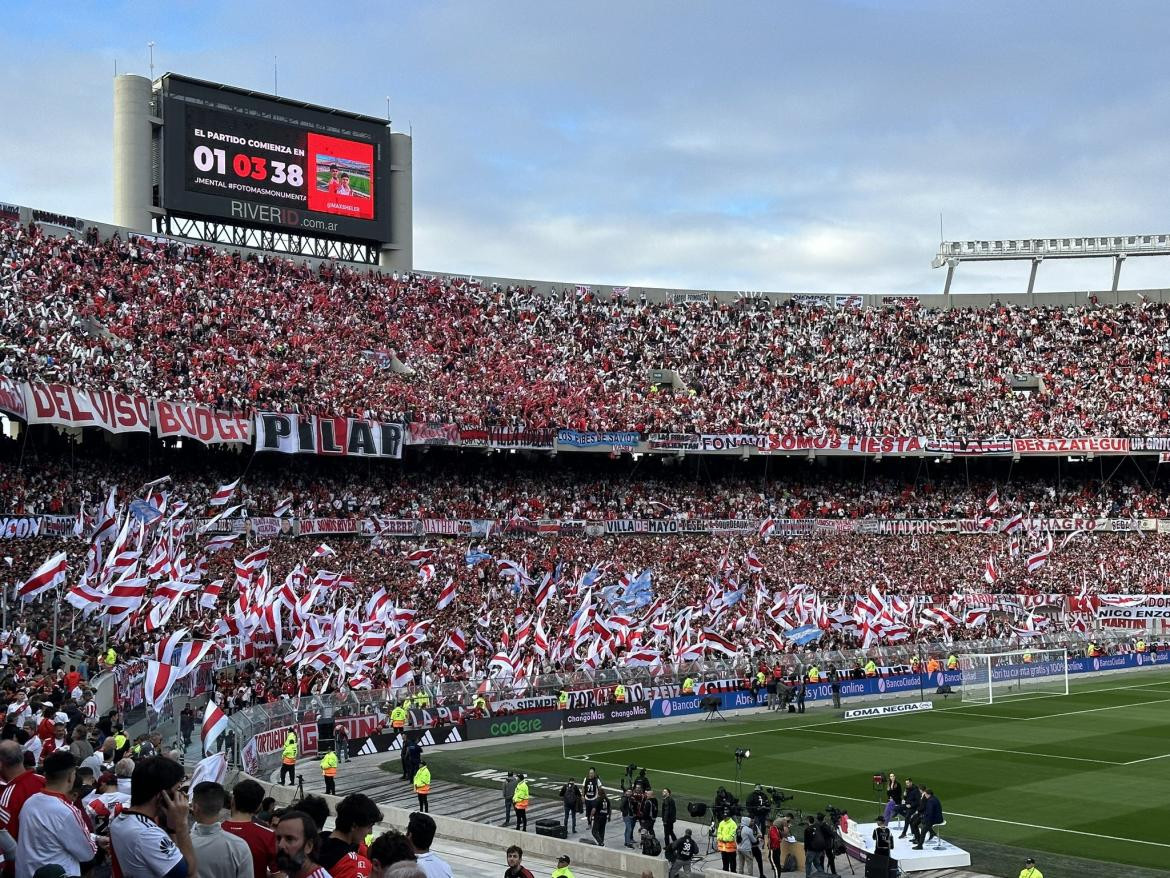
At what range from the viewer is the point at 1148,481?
75.2 meters

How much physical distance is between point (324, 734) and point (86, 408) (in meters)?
15.5

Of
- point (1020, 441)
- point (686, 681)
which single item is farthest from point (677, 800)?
point (1020, 441)

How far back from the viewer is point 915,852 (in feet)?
80.7

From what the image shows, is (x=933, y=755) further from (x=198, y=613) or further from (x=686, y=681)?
(x=198, y=613)

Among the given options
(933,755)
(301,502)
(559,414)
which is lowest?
(933,755)

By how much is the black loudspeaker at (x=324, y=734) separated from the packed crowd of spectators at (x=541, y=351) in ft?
54.7

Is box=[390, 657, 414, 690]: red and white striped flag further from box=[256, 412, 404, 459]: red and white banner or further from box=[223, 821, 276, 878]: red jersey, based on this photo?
box=[223, 821, 276, 878]: red jersey

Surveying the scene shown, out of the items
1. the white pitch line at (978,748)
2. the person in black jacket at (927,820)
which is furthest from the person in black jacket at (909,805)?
the white pitch line at (978,748)

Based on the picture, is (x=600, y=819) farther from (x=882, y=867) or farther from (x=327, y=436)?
(x=327, y=436)

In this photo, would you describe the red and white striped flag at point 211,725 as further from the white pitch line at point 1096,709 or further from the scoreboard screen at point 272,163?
the scoreboard screen at point 272,163

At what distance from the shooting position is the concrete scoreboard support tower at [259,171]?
6138 cm

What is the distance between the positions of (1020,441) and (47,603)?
2036 inches

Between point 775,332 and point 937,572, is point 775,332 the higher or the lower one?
the higher one

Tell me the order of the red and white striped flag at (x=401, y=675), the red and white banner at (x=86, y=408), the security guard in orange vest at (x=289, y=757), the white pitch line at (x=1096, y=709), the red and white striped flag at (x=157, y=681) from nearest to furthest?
1. the red and white striped flag at (x=157, y=681)
2. the security guard in orange vest at (x=289, y=757)
3. the red and white striped flag at (x=401, y=675)
4. the red and white banner at (x=86, y=408)
5. the white pitch line at (x=1096, y=709)
